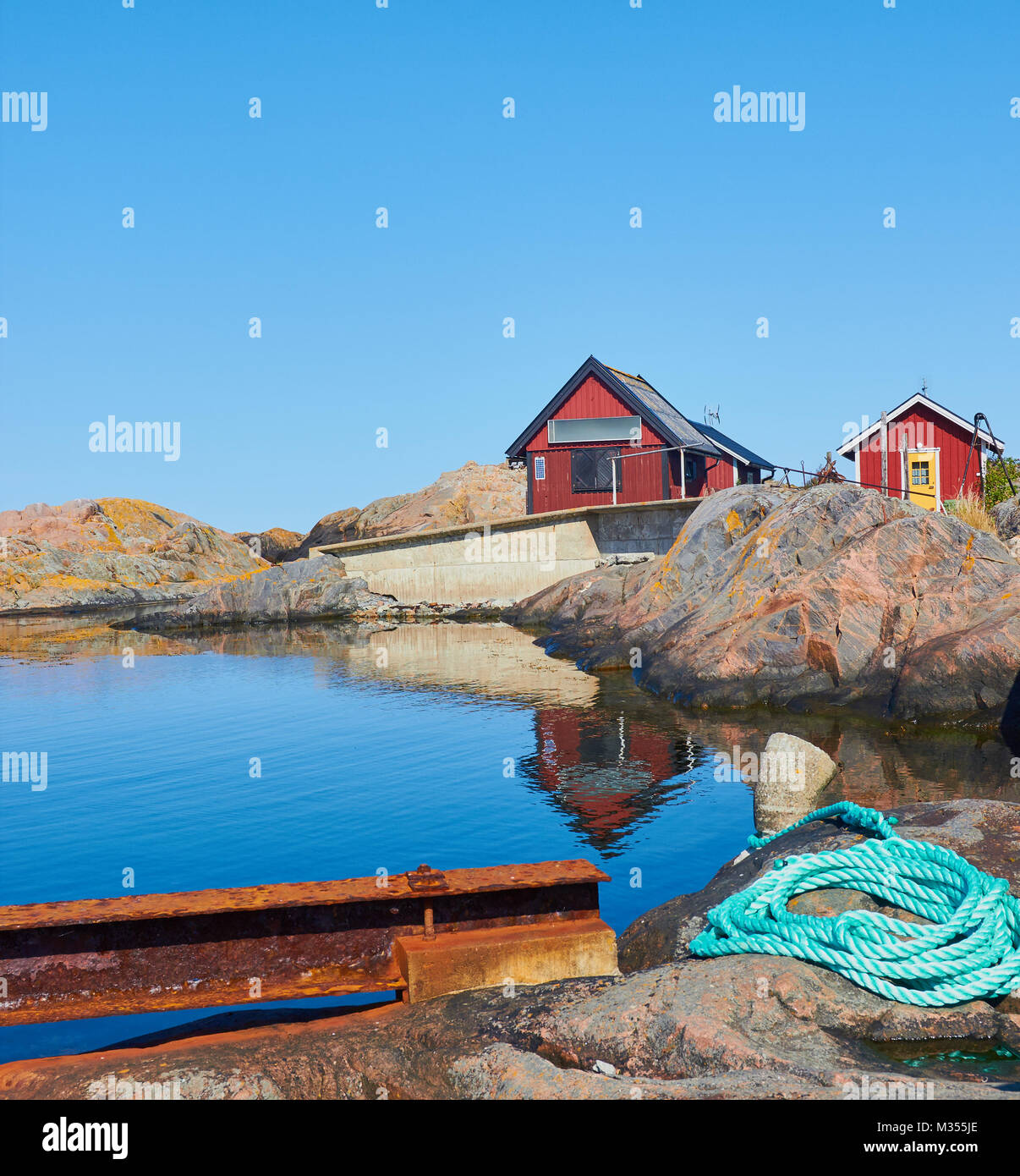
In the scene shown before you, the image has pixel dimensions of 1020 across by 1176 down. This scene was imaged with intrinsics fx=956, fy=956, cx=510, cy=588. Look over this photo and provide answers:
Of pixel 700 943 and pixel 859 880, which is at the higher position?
pixel 859 880

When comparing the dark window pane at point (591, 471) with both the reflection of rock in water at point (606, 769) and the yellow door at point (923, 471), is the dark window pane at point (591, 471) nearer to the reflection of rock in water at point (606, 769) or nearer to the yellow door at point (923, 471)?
the yellow door at point (923, 471)

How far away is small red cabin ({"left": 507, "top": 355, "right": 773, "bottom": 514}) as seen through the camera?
150 ft

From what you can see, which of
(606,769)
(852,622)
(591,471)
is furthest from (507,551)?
(606,769)

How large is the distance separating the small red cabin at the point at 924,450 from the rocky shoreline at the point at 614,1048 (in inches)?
1524

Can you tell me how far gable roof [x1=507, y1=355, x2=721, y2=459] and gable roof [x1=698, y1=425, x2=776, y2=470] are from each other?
8.90 feet

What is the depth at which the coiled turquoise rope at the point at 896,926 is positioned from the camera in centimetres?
532

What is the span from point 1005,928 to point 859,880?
87 cm

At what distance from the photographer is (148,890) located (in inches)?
421

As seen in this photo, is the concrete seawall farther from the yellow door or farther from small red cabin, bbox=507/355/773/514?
the yellow door

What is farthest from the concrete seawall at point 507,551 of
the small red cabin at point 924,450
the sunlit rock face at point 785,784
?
the sunlit rock face at point 785,784

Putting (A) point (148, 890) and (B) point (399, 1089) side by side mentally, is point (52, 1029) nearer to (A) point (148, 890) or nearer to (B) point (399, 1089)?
(A) point (148, 890)

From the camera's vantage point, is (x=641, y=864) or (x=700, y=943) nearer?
(x=700, y=943)

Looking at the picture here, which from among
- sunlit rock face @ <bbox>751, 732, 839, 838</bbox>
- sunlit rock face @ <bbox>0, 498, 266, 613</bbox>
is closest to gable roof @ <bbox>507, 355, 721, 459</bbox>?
sunlit rock face @ <bbox>751, 732, 839, 838</bbox>
